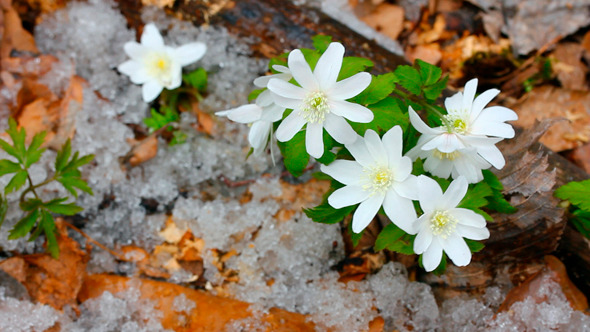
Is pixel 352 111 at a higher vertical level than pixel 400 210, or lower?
higher

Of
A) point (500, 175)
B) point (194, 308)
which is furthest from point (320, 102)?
point (194, 308)

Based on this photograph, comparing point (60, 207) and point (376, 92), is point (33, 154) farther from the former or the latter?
point (376, 92)

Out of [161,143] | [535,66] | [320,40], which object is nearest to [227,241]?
[161,143]

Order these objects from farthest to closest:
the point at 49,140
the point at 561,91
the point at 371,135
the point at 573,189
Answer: the point at 561,91 → the point at 49,140 → the point at 573,189 → the point at 371,135

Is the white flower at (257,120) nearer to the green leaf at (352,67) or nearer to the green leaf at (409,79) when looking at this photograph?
the green leaf at (352,67)

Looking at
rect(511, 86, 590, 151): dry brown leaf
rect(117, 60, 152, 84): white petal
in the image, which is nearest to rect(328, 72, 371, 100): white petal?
rect(117, 60, 152, 84): white petal

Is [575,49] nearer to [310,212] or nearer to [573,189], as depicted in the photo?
[573,189]
